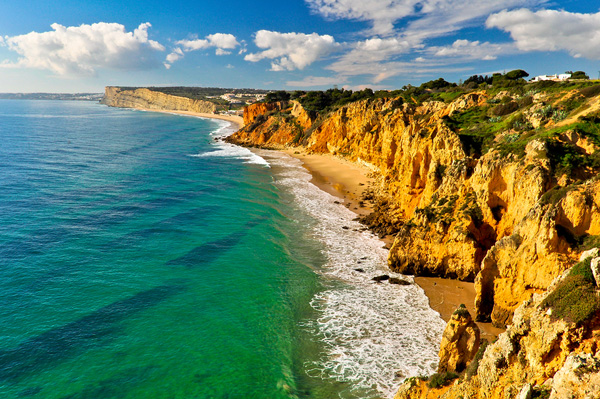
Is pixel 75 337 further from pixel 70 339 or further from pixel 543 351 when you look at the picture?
pixel 543 351

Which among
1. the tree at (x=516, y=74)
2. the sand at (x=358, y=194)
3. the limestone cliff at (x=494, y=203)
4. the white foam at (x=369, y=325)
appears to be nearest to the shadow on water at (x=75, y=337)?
the white foam at (x=369, y=325)

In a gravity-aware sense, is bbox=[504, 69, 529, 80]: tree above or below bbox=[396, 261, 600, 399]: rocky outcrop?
above

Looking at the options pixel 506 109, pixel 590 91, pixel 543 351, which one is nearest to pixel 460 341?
pixel 543 351

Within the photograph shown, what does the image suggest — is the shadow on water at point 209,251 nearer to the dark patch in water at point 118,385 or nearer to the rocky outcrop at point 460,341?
the dark patch in water at point 118,385

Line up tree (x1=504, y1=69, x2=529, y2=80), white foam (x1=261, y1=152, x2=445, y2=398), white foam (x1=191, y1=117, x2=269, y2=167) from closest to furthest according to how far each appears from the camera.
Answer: white foam (x1=261, y1=152, x2=445, y2=398)
tree (x1=504, y1=69, x2=529, y2=80)
white foam (x1=191, y1=117, x2=269, y2=167)

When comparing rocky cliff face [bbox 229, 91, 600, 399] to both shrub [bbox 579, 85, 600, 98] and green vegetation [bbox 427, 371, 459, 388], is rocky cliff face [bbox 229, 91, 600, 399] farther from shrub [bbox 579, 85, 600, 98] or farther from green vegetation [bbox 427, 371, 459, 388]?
shrub [bbox 579, 85, 600, 98]

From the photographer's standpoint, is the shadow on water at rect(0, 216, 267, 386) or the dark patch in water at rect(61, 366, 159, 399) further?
the shadow on water at rect(0, 216, 267, 386)

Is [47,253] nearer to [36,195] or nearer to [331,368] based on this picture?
[36,195]

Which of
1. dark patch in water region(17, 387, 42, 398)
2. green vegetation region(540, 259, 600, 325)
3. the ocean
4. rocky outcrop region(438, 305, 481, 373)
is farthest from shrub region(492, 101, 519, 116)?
dark patch in water region(17, 387, 42, 398)
